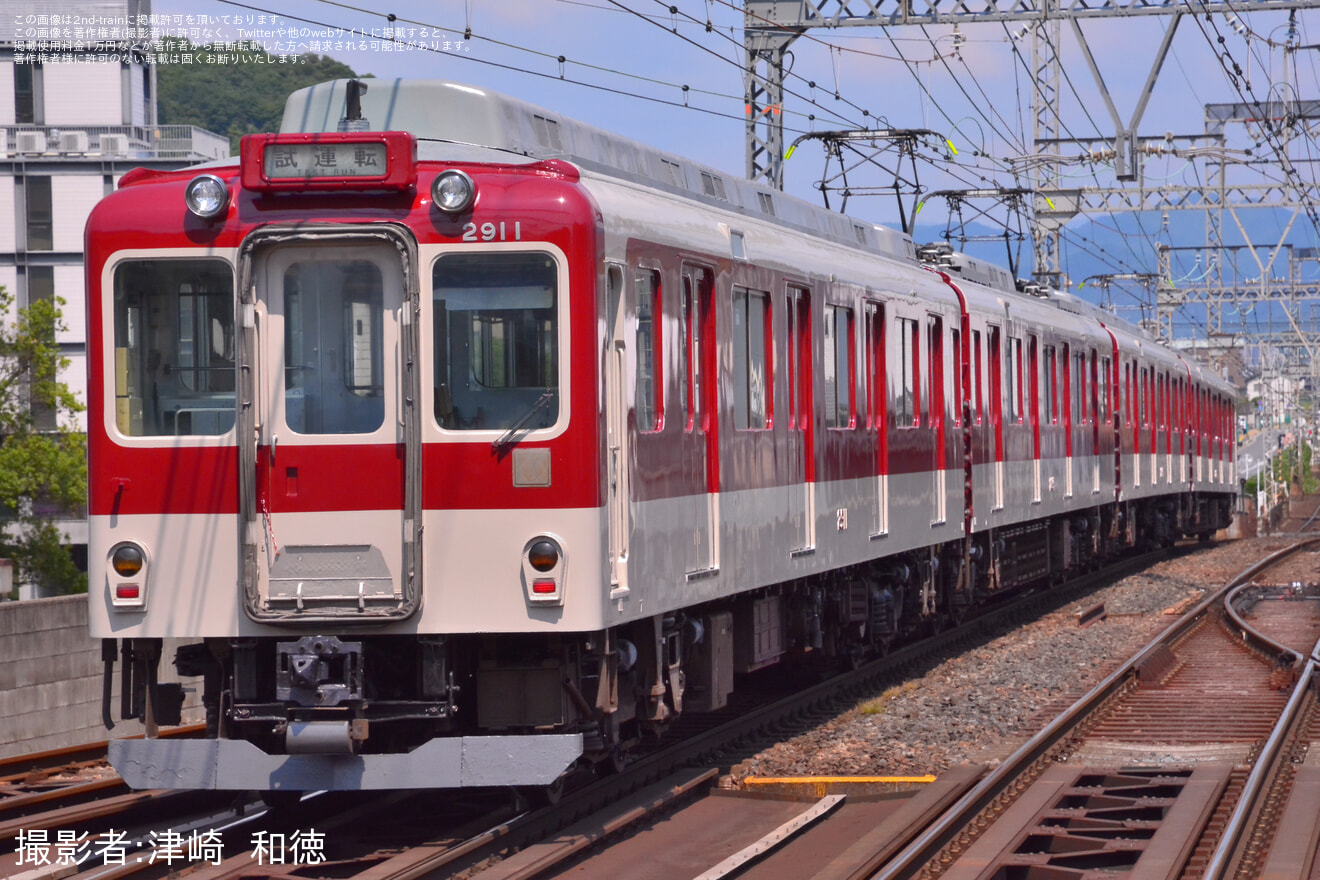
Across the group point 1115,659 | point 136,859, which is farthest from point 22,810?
point 1115,659

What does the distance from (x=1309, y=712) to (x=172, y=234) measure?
8244 mm

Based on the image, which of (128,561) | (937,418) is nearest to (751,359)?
(128,561)

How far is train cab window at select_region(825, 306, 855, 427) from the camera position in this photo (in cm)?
1227

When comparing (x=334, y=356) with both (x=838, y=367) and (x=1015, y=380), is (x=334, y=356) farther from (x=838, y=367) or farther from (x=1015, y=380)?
(x=1015, y=380)

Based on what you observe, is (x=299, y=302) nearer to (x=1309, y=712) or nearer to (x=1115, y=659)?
(x=1309, y=712)

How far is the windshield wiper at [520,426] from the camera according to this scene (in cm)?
821

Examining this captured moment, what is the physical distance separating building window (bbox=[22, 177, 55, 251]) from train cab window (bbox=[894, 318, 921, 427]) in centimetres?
4486

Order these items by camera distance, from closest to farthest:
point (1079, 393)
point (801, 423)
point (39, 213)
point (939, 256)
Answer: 1. point (801, 423)
2. point (939, 256)
3. point (1079, 393)
4. point (39, 213)

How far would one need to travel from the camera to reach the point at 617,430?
8.57 meters

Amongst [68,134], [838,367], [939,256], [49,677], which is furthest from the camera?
[68,134]

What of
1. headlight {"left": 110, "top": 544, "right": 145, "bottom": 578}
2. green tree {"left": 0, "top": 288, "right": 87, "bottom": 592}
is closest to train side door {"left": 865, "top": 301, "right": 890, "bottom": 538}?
headlight {"left": 110, "top": 544, "right": 145, "bottom": 578}

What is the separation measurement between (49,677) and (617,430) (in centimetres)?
694

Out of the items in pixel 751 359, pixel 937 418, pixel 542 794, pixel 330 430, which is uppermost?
pixel 751 359

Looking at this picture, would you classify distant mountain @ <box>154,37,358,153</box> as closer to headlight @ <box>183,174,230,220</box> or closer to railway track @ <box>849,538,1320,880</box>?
railway track @ <box>849,538,1320,880</box>
